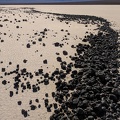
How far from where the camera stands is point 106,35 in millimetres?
17031

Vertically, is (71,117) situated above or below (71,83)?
below

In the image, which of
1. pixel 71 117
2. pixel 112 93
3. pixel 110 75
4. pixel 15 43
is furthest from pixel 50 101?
pixel 15 43

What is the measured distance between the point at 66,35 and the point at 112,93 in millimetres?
8342

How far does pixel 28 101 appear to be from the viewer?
9.14 m

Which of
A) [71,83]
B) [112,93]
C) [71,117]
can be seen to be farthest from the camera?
[71,83]

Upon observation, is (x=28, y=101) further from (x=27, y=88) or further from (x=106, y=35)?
(x=106, y=35)

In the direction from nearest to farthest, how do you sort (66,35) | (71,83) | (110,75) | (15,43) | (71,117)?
(71,117) → (71,83) → (110,75) → (15,43) → (66,35)

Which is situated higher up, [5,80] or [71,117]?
[5,80]

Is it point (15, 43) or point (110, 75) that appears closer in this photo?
point (110, 75)

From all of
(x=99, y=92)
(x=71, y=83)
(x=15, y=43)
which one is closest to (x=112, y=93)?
(x=99, y=92)

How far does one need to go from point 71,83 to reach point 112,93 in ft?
5.19

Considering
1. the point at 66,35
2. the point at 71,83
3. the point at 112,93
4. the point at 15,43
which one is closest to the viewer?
the point at 112,93

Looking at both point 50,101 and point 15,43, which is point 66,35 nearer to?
point 15,43

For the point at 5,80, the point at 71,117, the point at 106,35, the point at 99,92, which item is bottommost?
the point at 71,117
